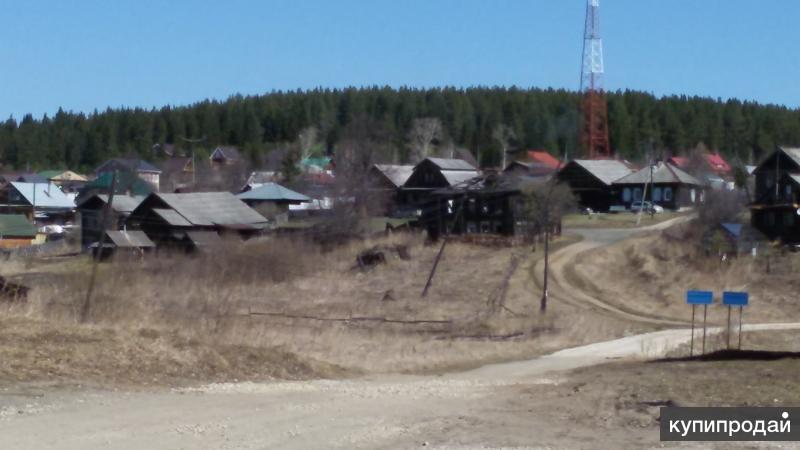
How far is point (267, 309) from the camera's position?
47750mm

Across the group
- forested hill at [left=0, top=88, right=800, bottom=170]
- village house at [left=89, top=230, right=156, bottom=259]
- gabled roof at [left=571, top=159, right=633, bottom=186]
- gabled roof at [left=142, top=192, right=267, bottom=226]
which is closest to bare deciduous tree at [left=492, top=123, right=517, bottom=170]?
forested hill at [left=0, top=88, right=800, bottom=170]

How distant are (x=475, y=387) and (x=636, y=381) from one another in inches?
108

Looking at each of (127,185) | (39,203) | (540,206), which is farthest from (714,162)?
(127,185)

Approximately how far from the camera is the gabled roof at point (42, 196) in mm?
97562

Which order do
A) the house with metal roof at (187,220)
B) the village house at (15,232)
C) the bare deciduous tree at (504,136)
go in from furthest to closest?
the bare deciduous tree at (504,136) < the village house at (15,232) < the house with metal roof at (187,220)

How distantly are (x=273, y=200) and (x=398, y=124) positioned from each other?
6863cm

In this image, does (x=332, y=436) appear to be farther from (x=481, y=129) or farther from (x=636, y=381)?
(x=481, y=129)

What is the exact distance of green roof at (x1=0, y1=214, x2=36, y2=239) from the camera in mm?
79125

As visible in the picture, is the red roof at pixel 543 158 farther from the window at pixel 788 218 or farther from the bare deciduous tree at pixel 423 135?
the window at pixel 788 218

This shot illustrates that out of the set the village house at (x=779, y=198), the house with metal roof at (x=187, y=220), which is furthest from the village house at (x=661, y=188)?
the house with metal roof at (x=187, y=220)

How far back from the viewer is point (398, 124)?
154750mm

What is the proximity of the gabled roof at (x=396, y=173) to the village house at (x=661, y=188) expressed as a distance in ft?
57.6

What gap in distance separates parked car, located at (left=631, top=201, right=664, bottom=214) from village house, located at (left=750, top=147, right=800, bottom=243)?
43.8ft

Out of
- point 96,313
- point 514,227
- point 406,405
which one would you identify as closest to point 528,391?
point 406,405
